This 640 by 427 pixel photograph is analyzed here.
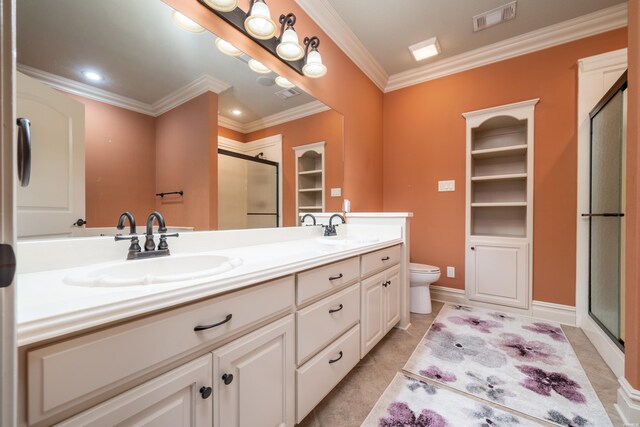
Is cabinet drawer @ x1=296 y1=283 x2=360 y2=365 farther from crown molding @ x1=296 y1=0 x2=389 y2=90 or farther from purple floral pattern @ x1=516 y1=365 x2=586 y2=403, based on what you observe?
crown molding @ x1=296 y1=0 x2=389 y2=90

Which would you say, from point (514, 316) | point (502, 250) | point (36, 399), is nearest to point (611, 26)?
point (502, 250)

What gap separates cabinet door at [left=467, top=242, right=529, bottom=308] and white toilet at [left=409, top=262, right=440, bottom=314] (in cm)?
50

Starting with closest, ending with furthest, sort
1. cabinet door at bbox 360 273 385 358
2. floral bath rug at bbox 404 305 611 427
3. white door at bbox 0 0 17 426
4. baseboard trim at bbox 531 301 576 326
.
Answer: white door at bbox 0 0 17 426, floral bath rug at bbox 404 305 611 427, cabinet door at bbox 360 273 385 358, baseboard trim at bbox 531 301 576 326

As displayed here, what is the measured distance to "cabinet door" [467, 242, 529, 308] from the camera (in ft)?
7.95

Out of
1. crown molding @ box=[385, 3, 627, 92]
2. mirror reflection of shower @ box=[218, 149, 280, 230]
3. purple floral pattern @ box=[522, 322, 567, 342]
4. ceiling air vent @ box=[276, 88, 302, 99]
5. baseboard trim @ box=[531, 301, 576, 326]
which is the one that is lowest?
purple floral pattern @ box=[522, 322, 567, 342]

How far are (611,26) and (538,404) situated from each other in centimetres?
300

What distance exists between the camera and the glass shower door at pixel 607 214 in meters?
1.72

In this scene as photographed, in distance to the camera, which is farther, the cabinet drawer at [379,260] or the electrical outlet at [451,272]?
the electrical outlet at [451,272]

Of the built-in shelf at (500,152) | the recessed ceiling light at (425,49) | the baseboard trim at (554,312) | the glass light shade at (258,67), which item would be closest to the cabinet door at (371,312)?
the glass light shade at (258,67)

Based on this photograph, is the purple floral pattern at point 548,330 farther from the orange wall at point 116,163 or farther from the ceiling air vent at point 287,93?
the orange wall at point 116,163

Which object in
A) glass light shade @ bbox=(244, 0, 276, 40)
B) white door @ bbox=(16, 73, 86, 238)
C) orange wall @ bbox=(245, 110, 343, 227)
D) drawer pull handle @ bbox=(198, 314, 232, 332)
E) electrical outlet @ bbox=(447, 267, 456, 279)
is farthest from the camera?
electrical outlet @ bbox=(447, 267, 456, 279)

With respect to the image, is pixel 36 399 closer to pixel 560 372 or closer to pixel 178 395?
pixel 178 395

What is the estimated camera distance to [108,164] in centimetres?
105

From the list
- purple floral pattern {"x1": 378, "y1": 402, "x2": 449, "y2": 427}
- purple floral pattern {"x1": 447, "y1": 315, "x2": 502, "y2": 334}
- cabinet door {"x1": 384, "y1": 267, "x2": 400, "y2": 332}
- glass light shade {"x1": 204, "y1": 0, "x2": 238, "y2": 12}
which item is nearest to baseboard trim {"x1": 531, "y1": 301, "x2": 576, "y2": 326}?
purple floral pattern {"x1": 447, "y1": 315, "x2": 502, "y2": 334}
